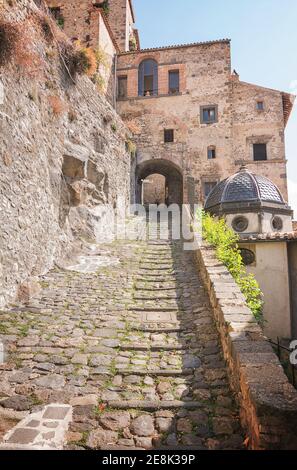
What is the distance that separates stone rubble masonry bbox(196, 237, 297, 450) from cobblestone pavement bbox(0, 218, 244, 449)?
29 cm

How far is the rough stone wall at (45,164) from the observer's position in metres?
6.26

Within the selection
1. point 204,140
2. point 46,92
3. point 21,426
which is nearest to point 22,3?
point 46,92

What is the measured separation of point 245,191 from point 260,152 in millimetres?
7888

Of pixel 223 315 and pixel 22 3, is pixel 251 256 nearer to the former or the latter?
pixel 223 315

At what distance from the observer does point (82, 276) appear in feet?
25.2

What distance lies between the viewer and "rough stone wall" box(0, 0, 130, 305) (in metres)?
6.26

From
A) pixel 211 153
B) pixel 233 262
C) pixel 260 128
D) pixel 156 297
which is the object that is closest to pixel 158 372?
pixel 156 297

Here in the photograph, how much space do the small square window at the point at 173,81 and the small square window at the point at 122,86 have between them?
283 centimetres

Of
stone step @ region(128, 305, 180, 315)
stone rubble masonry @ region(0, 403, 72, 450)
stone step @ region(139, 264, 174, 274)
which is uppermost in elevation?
stone step @ region(139, 264, 174, 274)

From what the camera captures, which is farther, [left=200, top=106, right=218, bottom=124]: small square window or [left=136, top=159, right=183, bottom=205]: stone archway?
[left=136, top=159, right=183, bottom=205]: stone archway

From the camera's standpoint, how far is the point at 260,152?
20.1 metres

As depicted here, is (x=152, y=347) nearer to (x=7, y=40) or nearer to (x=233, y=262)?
(x=233, y=262)

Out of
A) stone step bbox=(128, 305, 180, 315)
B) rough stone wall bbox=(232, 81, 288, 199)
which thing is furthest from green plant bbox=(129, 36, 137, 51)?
stone step bbox=(128, 305, 180, 315)

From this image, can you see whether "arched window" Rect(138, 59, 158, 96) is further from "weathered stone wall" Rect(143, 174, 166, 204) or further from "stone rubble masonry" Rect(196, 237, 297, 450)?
"stone rubble masonry" Rect(196, 237, 297, 450)
